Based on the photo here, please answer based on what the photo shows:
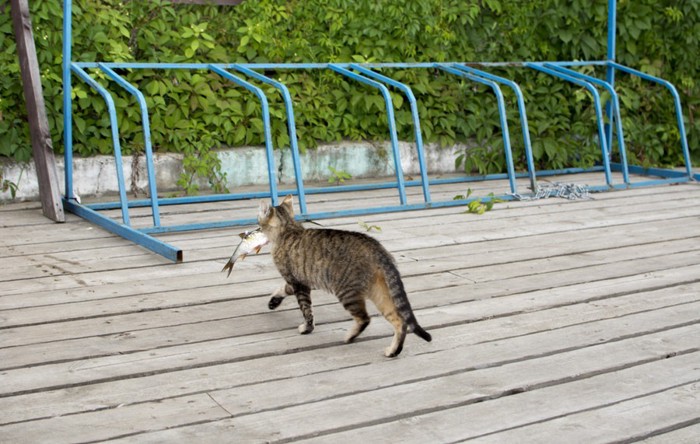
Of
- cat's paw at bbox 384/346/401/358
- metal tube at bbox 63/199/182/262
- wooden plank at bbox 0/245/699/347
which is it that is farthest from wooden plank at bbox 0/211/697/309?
cat's paw at bbox 384/346/401/358

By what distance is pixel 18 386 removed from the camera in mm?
2928

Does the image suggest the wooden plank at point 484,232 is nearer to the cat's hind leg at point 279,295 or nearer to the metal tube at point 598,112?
the metal tube at point 598,112

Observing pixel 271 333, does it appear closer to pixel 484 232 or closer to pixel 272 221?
pixel 272 221

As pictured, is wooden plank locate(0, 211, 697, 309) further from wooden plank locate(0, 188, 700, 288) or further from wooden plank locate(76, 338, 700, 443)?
wooden plank locate(76, 338, 700, 443)

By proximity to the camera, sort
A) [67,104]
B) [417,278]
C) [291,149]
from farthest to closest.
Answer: [291,149], [67,104], [417,278]

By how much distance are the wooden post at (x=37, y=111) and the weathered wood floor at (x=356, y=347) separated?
9.8 inches

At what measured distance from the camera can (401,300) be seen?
3166mm

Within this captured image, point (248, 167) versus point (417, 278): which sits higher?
point (248, 167)

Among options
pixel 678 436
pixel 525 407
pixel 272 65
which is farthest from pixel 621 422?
pixel 272 65

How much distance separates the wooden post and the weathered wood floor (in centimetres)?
25

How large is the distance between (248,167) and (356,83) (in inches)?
42.9

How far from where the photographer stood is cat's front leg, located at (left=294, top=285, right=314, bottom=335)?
11.5 feet

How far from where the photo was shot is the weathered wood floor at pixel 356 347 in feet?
8.83

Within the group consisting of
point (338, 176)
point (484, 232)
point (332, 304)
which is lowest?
point (332, 304)
